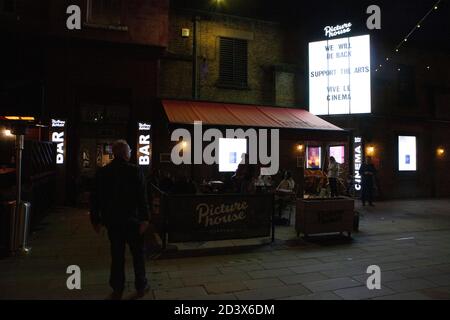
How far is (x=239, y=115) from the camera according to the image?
11.8m

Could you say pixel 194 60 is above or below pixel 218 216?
above

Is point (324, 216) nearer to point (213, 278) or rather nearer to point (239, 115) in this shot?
point (213, 278)

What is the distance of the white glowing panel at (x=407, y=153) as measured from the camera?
52.7 ft

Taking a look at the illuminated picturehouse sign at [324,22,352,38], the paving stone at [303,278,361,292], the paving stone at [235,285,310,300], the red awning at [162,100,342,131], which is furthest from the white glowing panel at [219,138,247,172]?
the paving stone at [235,285,310,300]

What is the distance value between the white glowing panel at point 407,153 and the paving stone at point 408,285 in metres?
12.3

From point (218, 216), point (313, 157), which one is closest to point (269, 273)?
point (218, 216)

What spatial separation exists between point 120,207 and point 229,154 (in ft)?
29.2

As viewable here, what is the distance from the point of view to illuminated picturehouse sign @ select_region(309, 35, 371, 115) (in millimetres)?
13727

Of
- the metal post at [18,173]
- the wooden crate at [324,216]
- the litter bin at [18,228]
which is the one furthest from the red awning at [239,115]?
the litter bin at [18,228]

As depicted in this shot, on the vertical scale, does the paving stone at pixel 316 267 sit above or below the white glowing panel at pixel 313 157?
below

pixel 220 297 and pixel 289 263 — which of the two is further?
pixel 289 263

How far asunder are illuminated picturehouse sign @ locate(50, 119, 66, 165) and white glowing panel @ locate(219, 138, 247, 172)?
5605 mm

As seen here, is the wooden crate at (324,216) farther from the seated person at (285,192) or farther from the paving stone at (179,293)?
the paving stone at (179,293)
